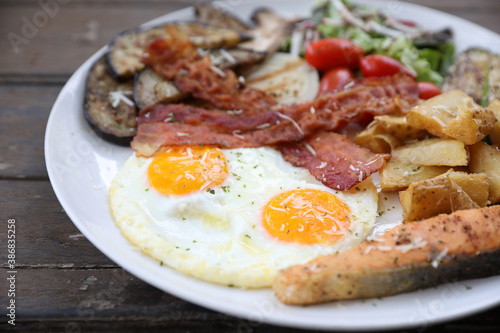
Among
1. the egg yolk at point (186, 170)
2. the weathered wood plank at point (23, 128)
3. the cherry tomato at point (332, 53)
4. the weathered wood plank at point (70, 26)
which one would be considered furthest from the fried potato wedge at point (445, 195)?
the weathered wood plank at point (70, 26)

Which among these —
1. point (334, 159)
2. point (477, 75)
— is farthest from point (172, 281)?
point (477, 75)

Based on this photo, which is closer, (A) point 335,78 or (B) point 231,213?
(B) point 231,213

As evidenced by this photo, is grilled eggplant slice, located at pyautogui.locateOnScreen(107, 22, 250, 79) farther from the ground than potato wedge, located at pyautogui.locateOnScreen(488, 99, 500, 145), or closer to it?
closer to it

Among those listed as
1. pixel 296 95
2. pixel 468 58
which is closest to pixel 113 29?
pixel 296 95

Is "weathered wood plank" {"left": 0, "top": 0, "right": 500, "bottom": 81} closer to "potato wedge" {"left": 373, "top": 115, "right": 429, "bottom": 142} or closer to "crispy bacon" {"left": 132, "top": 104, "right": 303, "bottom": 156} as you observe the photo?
"crispy bacon" {"left": 132, "top": 104, "right": 303, "bottom": 156}

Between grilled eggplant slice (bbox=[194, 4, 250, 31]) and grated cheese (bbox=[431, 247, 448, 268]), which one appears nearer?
grated cheese (bbox=[431, 247, 448, 268])

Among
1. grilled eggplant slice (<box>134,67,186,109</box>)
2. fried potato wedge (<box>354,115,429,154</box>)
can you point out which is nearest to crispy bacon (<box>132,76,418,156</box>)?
grilled eggplant slice (<box>134,67,186,109</box>)

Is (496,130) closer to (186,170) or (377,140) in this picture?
(377,140)

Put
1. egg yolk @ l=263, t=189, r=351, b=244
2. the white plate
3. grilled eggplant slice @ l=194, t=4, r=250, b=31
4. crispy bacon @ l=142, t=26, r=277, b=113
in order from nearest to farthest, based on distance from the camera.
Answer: the white plate < egg yolk @ l=263, t=189, r=351, b=244 < crispy bacon @ l=142, t=26, r=277, b=113 < grilled eggplant slice @ l=194, t=4, r=250, b=31
